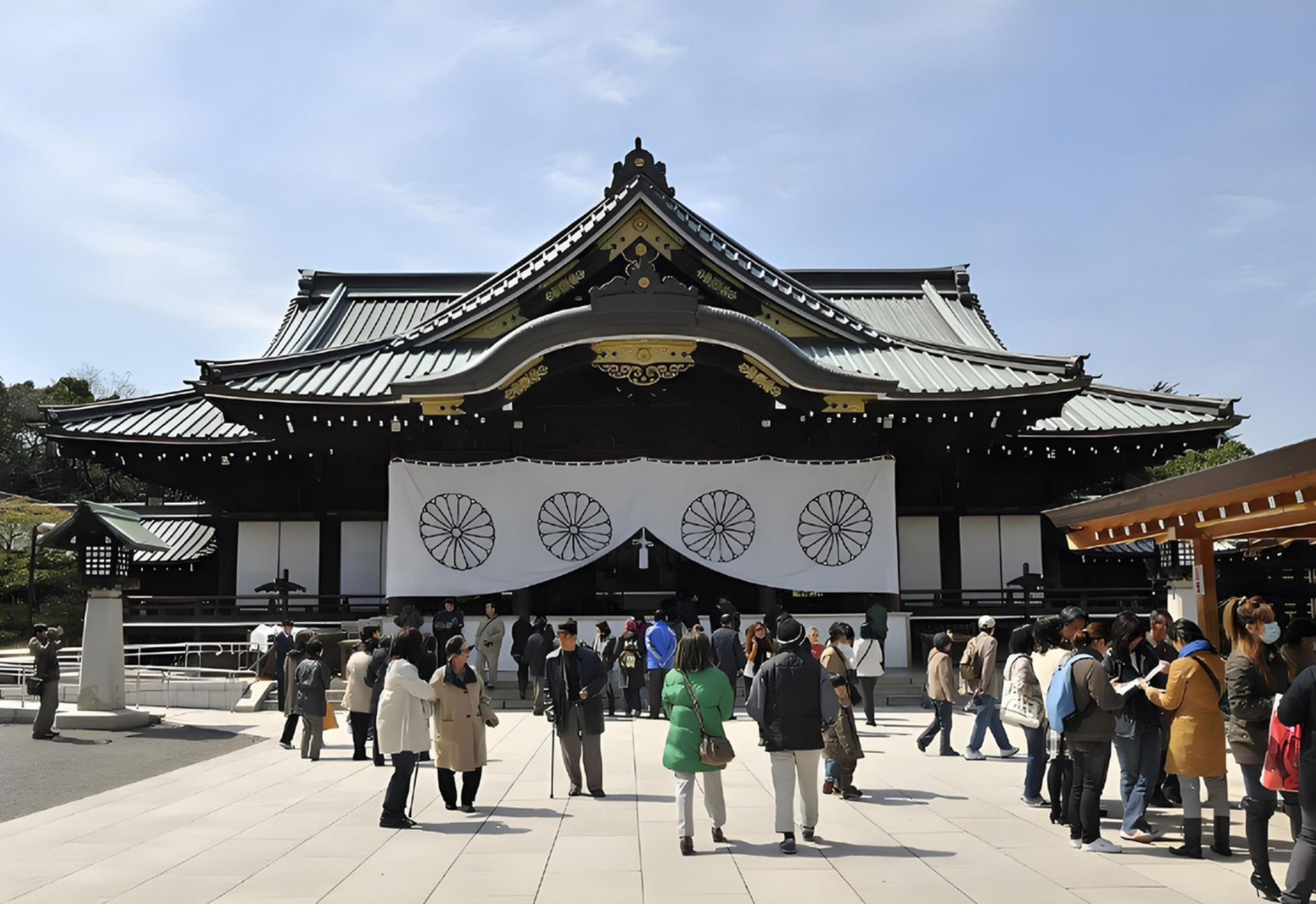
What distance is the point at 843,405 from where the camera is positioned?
18.0m

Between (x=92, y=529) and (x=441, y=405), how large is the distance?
17.7 ft

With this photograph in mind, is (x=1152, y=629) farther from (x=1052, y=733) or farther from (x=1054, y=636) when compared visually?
(x=1052, y=733)

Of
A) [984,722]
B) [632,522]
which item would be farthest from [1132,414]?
[984,722]

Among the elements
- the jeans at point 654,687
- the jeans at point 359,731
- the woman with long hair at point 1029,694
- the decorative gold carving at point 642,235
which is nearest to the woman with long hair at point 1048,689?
the woman with long hair at point 1029,694

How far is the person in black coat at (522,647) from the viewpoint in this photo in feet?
54.1

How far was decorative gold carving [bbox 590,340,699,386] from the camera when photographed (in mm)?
A: 17828

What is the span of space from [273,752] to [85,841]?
497 centimetres

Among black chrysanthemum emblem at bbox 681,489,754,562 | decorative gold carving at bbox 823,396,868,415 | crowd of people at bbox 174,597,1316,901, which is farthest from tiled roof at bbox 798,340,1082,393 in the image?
crowd of people at bbox 174,597,1316,901

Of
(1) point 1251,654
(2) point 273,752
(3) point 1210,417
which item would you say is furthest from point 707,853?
(3) point 1210,417

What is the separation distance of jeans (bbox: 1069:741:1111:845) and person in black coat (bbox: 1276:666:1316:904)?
1561mm

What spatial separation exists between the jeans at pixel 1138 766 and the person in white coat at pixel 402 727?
17.4 ft

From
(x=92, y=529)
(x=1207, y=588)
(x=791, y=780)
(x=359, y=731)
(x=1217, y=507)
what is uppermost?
(x=92, y=529)

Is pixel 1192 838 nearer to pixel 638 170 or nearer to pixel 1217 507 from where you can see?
pixel 1217 507

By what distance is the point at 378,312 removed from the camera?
27000 millimetres
